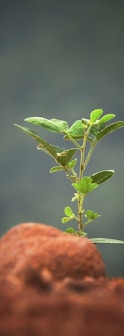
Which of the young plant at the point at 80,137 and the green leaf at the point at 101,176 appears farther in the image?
the green leaf at the point at 101,176

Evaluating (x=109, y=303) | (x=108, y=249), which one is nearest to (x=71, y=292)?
(x=109, y=303)

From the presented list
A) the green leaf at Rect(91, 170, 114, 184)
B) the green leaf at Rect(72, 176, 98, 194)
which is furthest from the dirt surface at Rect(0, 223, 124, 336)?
the green leaf at Rect(91, 170, 114, 184)

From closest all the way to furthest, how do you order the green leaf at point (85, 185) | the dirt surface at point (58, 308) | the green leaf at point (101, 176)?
the dirt surface at point (58, 308)
the green leaf at point (85, 185)
the green leaf at point (101, 176)

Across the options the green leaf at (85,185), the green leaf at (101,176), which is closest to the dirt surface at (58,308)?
the green leaf at (85,185)

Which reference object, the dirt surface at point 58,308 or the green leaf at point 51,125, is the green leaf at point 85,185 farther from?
Result: the dirt surface at point 58,308

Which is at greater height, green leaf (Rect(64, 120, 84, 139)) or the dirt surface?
green leaf (Rect(64, 120, 84, 139))

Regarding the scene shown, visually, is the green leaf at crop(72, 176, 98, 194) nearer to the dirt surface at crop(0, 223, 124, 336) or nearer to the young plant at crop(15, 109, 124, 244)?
the young plant at crop(15, 109, 124, 244)

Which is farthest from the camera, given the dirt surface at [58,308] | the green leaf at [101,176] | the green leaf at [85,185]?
the green leaf at [101,176]

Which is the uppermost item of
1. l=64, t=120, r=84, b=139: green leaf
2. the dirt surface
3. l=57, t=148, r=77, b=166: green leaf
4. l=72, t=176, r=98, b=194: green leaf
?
l=64, t=120, r=84, b=139: green leaf

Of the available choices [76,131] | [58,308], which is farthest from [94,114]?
[58,308]

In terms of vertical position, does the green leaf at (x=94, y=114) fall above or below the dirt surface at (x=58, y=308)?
above

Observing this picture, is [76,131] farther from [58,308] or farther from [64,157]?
[58,308]
